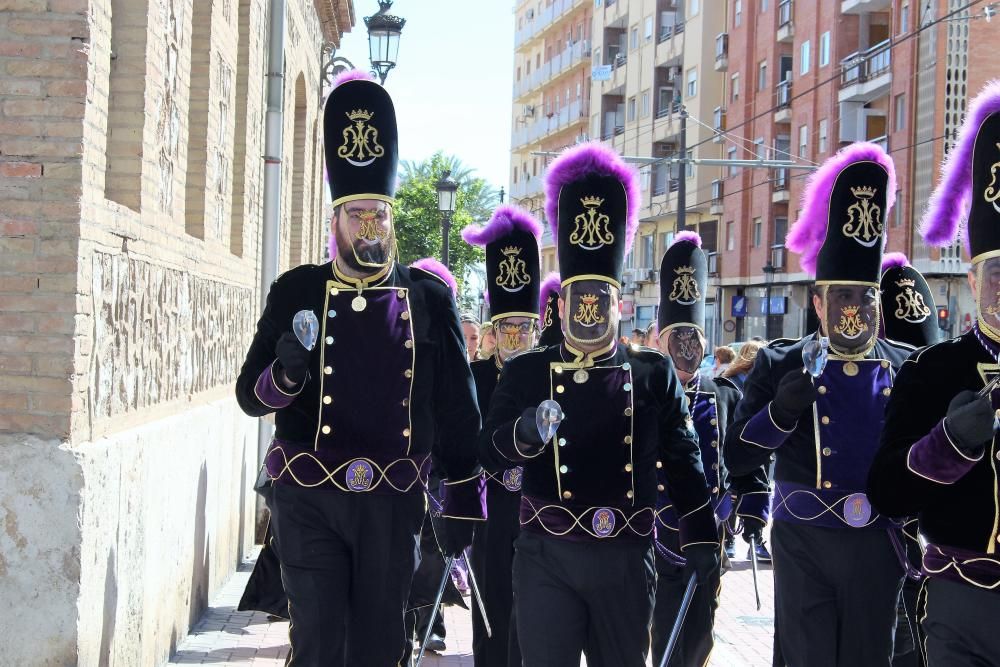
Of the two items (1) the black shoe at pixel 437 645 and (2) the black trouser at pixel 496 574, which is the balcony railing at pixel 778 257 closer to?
(1) the black shoe at pixel 437 645

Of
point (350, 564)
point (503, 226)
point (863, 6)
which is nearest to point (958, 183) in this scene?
point (350, 564)

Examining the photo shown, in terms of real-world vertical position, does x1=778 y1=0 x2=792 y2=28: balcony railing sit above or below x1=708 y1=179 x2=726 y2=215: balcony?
above

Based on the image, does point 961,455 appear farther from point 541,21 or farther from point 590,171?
point 541,21

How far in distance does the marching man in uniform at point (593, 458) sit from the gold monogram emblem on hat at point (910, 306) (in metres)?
2.41

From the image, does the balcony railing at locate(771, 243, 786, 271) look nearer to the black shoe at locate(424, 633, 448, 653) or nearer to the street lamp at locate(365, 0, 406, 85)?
the street lamp at locate(365, 0, 406, 85)

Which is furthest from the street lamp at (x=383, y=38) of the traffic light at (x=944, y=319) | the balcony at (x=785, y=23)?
the balcony at (x=785, y=23)

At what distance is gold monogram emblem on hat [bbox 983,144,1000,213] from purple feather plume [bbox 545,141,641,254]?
63.1 inches

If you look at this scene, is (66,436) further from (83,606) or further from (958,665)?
(958,665)

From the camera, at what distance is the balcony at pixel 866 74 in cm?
3984

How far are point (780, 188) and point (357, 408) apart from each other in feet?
145

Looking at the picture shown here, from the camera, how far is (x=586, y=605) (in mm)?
5449

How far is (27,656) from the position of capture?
5.80m

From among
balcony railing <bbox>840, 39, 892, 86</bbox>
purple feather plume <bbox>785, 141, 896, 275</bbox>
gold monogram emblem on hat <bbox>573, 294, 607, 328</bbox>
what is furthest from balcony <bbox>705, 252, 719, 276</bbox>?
gold monogram emblem on hat <bbox>573, 294, 607, 328</bbox>

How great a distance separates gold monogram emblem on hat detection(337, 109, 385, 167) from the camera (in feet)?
19.7
